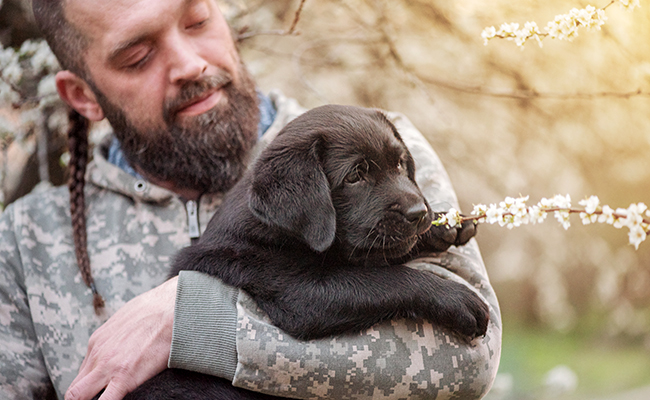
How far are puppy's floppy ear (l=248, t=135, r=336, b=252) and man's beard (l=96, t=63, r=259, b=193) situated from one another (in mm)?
693

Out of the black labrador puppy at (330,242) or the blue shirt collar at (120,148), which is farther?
the blue shirt collar at (120,148)

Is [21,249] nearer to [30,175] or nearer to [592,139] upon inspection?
[30,175]

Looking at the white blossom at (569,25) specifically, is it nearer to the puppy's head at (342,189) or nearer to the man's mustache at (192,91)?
the puppy's head at (342,189)

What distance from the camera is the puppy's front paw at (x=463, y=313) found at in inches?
73.2

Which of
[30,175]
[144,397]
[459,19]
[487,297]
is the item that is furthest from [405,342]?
[30,175]

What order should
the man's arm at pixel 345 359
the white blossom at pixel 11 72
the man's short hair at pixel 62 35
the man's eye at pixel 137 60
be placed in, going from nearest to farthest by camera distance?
1. the man's arm at pixel 345 359
2. the man's eye at pixel 137 60
3. the man's short hair at pixel 62 35
4. the white blossom at pixel 11 72

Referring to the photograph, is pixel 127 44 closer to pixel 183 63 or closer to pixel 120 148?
pixel 183 63

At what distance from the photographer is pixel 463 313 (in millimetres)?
1854

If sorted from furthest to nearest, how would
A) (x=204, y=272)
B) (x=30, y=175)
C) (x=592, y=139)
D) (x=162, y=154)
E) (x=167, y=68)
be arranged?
(x=592, y=139), (x=30, y=175), (x=162, y=154), (x=167, y=68), (x=204, y=272)

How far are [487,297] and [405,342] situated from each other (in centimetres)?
45

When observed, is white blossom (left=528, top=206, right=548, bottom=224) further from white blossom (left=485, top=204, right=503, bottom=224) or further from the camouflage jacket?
the camouflage jacket

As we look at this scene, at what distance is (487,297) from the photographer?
2.13 m

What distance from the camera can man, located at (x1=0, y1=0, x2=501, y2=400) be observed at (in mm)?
2078

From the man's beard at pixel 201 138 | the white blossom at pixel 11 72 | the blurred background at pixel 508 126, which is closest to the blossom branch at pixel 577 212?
the man's beard at pixel 201 138
